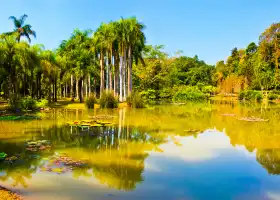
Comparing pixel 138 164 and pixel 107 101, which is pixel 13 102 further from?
pixel 138 164

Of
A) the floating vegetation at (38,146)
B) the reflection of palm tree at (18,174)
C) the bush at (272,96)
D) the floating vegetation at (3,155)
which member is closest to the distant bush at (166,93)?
the bush at (272,96)

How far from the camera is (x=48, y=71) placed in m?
32.9

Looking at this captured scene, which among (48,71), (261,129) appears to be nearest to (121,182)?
(261,129)

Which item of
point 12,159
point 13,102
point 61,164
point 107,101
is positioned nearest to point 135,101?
point 107,101

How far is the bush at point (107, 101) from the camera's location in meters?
26.5

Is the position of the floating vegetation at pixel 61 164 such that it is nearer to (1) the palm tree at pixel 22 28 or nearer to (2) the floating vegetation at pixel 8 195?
(2) the floating vegetation at pixel 8 195

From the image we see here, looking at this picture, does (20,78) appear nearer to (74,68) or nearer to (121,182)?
(74,68)

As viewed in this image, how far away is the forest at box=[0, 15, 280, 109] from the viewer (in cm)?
2842

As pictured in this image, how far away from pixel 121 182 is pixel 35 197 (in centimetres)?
197

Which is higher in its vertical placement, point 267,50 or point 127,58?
point 267,50

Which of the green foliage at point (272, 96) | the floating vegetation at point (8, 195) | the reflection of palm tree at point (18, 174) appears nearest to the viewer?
the floating vegetation at point (8, 195)

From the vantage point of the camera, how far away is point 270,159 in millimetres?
8992

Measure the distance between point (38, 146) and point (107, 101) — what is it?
650 inches

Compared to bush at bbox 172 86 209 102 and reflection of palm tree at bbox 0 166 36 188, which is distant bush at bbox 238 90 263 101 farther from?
reflection of palm tree at bbox 0 166 36 188
